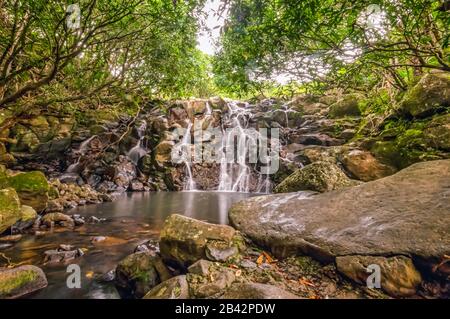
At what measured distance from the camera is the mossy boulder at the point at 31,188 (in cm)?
706

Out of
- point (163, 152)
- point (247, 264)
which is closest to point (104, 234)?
point (247, 264)

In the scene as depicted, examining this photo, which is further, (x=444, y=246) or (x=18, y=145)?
(x=18, y=145)

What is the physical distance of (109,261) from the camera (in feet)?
15.5

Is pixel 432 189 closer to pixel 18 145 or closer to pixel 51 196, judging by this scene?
pixel 51 196

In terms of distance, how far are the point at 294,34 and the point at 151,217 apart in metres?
6.87

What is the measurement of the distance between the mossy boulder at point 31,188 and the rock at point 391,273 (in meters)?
8.08

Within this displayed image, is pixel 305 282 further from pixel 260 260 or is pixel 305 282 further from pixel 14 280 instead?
pixel 14 280

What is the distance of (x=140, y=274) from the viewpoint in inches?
135

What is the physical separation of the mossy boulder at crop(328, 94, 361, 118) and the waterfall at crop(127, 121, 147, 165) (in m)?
12.0

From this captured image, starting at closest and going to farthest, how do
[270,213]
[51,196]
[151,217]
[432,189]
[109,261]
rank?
[432,189], [270,213], [109,261], [151,217], [51,196]

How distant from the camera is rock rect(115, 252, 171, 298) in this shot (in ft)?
11.0

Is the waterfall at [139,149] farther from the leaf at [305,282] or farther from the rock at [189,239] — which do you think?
the leaf at [305,282]

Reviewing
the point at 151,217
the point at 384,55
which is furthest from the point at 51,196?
the point at 384,55

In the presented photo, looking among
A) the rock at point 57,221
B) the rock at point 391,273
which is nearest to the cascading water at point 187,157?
the rock at point 57,221
